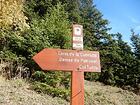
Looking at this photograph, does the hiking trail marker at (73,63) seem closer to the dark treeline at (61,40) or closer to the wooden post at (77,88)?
the wooden post at (77,88)

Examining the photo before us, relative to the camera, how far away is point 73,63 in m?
7.12

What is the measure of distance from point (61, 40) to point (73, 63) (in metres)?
9.93

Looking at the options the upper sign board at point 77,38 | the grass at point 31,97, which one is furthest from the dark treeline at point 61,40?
the upper sign board at point 77,38

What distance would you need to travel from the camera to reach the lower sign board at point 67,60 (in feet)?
23.1

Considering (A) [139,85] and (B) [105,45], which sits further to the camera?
(B) [105,45]

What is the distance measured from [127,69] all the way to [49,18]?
7161 millimetres

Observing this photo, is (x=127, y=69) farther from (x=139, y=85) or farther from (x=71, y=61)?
(x=71, y=61)

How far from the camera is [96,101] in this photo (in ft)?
48.0

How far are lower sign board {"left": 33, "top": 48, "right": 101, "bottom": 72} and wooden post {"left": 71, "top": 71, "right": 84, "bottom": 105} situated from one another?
0.12m

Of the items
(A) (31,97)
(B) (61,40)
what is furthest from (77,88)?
(B) (61,40)

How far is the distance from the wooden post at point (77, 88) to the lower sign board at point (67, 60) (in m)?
0.12

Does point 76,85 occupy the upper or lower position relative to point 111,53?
lower

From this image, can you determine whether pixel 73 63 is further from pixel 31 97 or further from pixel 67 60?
pixel 31 97

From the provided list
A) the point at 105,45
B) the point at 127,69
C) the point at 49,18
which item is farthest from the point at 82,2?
the point at 49,18
